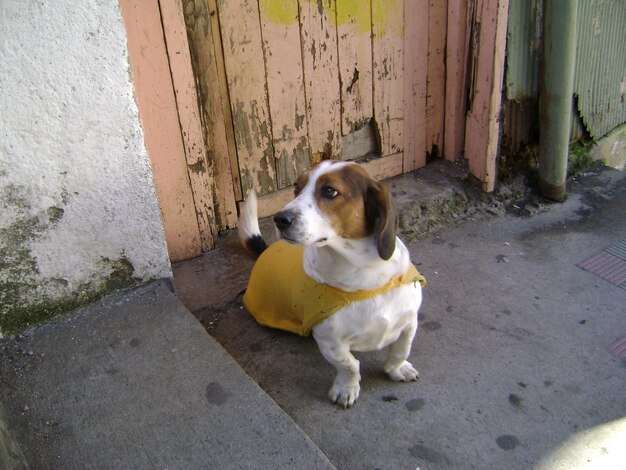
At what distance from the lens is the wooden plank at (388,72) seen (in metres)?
3.38

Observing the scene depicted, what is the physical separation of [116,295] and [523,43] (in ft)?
8.94

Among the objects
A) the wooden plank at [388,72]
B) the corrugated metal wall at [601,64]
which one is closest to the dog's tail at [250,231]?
the wooden plank at [388,72]

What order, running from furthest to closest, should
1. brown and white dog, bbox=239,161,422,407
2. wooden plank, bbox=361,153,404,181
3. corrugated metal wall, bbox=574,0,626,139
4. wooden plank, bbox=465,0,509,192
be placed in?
1. corrugated metal wall, bbox=574,0,626,139
2. wooden plank, bbox=361,153,404,181
3. wooden plank, bbox=465,0,509,192
4. brown and white dog, bbox=239,161,422,407

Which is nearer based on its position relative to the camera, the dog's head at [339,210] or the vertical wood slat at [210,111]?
the dog's head at [339,210]

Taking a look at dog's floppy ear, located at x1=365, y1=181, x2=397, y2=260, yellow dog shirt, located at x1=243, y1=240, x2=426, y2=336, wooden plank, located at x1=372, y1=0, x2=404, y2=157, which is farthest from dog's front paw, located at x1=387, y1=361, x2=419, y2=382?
wooden plank, located at x1=372, y1=0, x2=404, y2=157

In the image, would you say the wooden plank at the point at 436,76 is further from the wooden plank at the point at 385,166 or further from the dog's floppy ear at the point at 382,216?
the dog's floppy ear at the point at 382,216

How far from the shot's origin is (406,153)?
3.84m

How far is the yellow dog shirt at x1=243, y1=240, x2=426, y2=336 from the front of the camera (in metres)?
2.13

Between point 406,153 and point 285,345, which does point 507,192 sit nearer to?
point 406,153

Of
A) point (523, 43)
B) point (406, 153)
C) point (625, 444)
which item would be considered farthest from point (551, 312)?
point (523, 43)

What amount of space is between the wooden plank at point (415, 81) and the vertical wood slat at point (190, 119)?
1.35m

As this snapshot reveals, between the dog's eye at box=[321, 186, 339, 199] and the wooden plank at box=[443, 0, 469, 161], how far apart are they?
81.8 inches

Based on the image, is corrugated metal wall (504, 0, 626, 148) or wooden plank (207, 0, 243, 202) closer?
wooden plank (207, 0, 243, 202)

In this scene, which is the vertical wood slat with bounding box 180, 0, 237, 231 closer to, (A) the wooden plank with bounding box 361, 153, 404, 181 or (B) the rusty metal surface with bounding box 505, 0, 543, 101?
(A) the wooden plank with bounding box 361, 153, 404, 181
